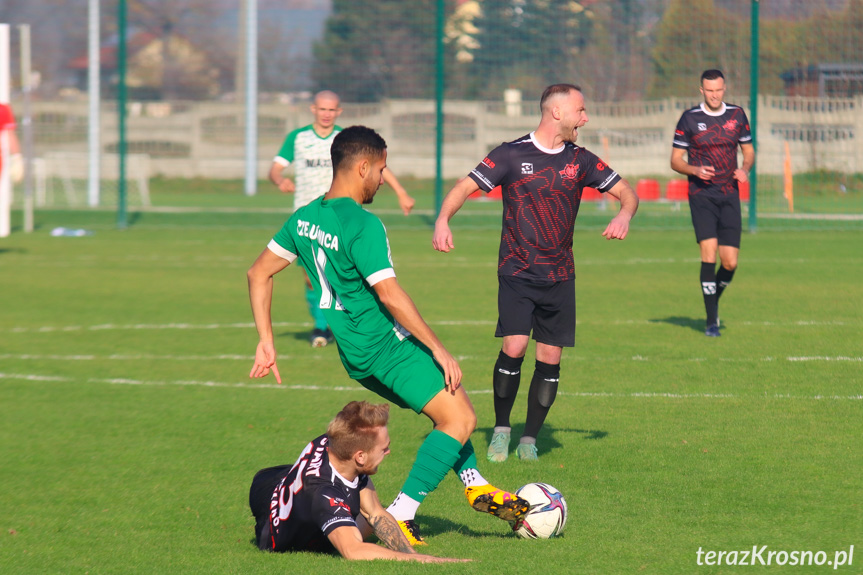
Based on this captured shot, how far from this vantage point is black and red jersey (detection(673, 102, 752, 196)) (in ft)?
34.2

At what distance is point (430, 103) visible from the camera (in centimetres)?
2284

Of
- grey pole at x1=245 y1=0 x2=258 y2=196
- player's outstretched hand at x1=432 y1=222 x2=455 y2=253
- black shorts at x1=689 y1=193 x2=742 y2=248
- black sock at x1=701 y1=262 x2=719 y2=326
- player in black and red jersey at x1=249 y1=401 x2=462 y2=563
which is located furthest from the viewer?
grey pole at x1=245 y1=0 x2=258 y2=196

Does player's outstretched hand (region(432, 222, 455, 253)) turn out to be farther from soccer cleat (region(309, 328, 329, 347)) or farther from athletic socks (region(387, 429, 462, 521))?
soccer cleat (region(309, 328, 329, 347))

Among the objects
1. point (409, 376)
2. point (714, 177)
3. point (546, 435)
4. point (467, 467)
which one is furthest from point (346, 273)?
point (714, 177)

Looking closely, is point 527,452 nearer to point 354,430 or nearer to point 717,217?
point 354,430

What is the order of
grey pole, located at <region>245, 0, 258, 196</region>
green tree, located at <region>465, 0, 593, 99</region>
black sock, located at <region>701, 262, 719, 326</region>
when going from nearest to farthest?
1. black sock, located at <region>701, 262, 719, 326</region>
2. green tree, located at <region>465, 0, 593, 99</region>
3. grey pole, located at <region>245, 0, 258, 196</region>

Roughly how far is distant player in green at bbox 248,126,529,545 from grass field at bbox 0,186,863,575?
0.98 ft

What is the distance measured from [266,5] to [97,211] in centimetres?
680

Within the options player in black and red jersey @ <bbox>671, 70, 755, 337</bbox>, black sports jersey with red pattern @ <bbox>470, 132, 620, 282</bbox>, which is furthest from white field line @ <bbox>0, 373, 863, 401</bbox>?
player in black and red jersey @ <bbox>671, 70, 755, 337</bbox>

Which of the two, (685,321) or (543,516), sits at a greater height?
(685,321)

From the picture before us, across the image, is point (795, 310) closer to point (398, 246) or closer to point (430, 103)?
point (398, 246)

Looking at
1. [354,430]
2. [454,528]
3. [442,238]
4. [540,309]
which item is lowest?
[454,528]

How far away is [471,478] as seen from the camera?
501 centimetres

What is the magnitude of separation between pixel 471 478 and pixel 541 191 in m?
1.97
